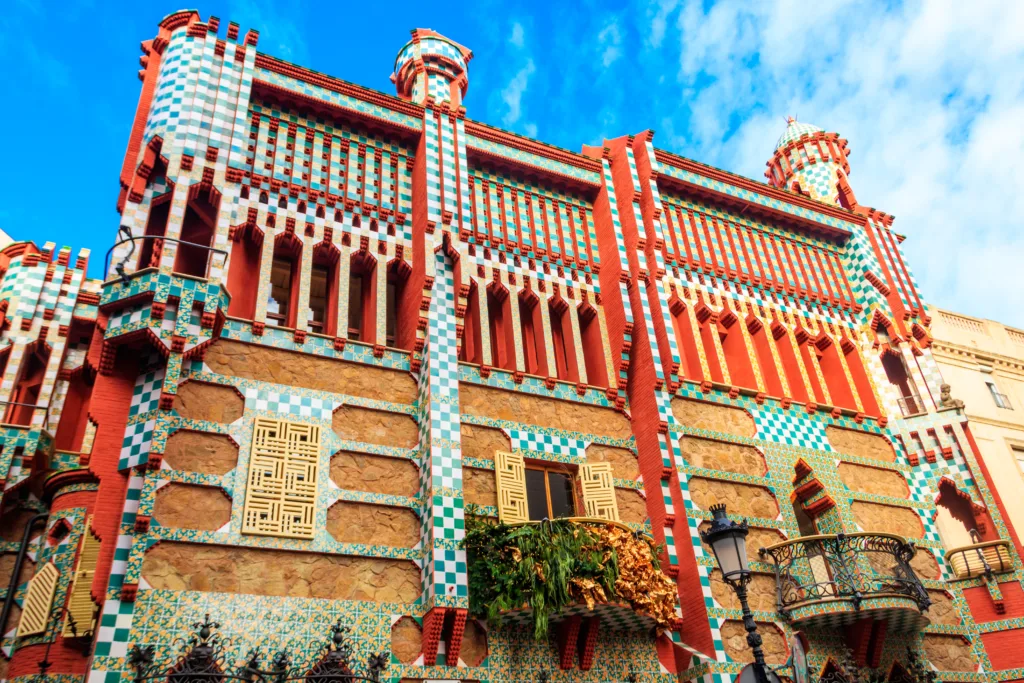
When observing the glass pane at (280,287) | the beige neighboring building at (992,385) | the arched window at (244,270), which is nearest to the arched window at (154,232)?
the arched window at (244,270)

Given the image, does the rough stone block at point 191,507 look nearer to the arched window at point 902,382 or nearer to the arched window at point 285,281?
the arched window at point 285,281

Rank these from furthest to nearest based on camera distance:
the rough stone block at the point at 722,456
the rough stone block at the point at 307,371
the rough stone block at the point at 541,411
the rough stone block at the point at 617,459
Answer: the rough stone block at the point at 722,456 < the rough stone block at the point at 617,459 < the rough stone block at the point at 541,411 < the rough stone block at the point at 307,371

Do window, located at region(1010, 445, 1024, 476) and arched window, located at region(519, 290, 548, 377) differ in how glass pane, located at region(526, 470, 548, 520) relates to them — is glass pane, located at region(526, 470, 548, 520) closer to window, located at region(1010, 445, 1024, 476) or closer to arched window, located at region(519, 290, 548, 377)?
arched window, located at region(519, 290, 548, 377)

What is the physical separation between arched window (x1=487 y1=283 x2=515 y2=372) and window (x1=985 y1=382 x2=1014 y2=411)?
12390 millimetres

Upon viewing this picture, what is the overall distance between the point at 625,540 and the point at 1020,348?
48.5 ft

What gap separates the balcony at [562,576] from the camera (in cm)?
1257

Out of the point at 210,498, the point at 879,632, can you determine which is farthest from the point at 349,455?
the point at 879,632

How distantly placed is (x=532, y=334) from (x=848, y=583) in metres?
6.91

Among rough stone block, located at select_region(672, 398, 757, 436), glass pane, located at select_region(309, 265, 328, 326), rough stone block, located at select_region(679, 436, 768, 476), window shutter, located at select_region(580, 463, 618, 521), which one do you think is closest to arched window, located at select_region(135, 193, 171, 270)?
glass pane, located at select_region(309, 265, 328, 326)

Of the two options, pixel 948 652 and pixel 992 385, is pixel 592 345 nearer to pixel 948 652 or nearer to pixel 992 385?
pixel 948 652

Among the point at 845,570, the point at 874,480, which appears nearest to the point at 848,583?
the point at 845,570

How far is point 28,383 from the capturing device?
58.0 feet

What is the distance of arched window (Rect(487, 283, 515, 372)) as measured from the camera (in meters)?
16.3

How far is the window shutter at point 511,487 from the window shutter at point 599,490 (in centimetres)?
112
